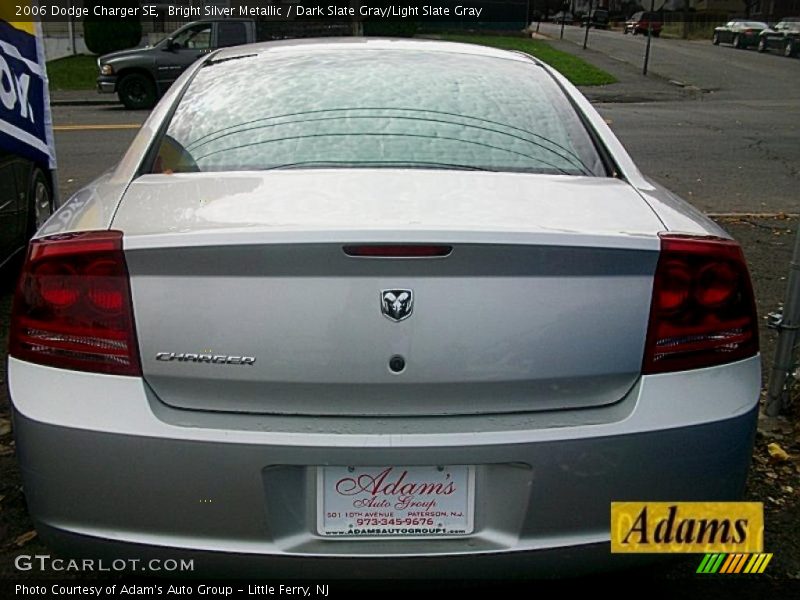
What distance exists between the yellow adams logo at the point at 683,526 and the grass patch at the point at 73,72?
20.4 m

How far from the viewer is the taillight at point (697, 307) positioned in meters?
2.04

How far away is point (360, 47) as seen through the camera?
3363mm

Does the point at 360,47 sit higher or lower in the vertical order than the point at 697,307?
higher

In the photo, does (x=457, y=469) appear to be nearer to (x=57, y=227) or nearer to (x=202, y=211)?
(x=202, y=211)

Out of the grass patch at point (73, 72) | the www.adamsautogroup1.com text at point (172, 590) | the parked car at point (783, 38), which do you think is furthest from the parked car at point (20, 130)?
the parked car at point (783, 38)

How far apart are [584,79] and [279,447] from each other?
22102mm

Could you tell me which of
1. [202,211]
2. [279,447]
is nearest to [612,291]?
[279,447]

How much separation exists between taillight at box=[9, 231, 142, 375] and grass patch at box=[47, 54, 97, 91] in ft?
64.8

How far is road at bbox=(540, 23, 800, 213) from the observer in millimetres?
8633

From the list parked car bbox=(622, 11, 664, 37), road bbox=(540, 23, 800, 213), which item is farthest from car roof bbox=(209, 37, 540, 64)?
parked car bbox=(622, 11, 664, 37)

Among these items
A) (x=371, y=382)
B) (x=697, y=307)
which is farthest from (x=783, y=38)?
(x=371, y=382)

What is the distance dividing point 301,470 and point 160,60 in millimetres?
16027

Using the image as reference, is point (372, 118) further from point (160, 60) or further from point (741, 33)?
point (741, 33)

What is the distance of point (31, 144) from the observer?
16.3ft
